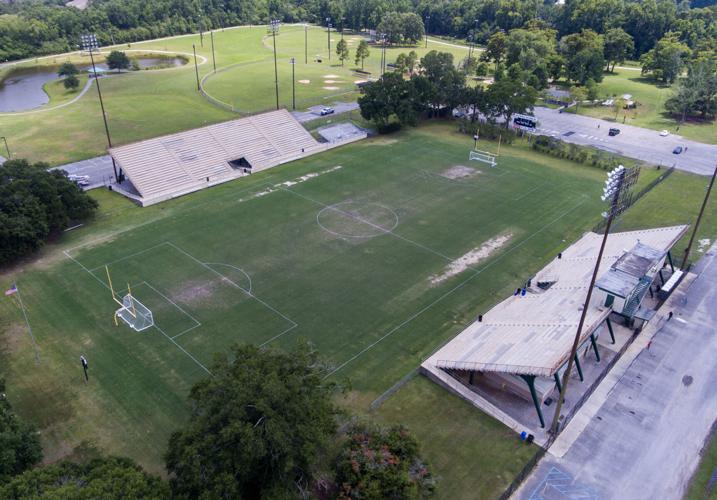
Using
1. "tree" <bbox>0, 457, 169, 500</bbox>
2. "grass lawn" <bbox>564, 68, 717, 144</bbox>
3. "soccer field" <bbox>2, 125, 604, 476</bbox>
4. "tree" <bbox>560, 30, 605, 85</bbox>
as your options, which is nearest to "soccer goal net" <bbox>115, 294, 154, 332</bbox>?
"soccer field" <bbox>2, 125, 604, 476</bbox>

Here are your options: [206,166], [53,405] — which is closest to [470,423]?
[53,405]

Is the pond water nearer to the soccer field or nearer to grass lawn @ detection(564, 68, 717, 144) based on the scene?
the soccer field

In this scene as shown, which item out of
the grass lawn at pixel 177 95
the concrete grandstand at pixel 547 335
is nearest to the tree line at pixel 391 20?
the grass lawn at pixel 177 95

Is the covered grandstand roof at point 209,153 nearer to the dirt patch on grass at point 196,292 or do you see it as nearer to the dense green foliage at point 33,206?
the dense green foliage at point 33,206

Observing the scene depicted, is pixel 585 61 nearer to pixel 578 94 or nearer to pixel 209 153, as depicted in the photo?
pixel 578 94

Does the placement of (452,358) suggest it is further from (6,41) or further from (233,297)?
(6,41)

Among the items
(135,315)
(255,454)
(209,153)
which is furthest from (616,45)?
(255,454)

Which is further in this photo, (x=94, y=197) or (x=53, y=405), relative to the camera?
(x=94, y=197)
